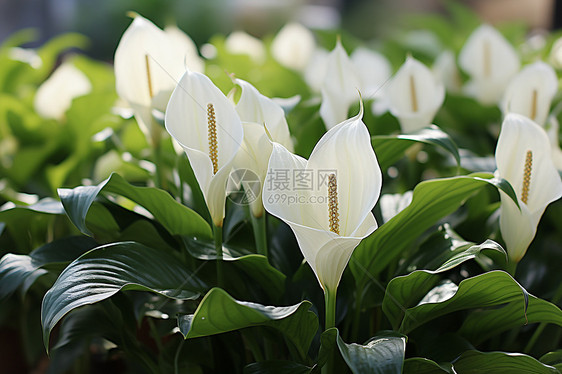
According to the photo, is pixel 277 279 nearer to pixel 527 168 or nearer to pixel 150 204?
pixel 150 204

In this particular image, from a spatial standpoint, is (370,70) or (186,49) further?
(370,70)

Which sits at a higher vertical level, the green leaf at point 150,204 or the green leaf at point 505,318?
the green leaf at point 150,204

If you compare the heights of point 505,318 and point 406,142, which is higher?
point 406,142

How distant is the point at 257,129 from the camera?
54cm

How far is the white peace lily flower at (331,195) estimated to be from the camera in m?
0.47

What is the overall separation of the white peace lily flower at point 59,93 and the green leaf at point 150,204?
1.68ft

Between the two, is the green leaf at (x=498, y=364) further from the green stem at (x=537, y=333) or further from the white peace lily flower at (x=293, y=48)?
the white peace lily flower at (x=293, y=48)

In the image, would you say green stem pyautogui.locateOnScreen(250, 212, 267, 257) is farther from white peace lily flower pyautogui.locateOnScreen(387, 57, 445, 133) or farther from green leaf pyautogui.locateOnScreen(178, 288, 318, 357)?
white peace lily flower pyautogui.locateOnScreen(387, 57, 445, 133)

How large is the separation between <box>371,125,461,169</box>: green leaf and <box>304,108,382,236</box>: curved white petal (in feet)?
0.39

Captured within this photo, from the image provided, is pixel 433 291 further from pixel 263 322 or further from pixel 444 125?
pixel 444 125

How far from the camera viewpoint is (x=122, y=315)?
25.3 inches

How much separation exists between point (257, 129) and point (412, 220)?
0.18 meters

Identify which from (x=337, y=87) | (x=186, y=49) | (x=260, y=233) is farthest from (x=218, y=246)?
(x=186, y=49)

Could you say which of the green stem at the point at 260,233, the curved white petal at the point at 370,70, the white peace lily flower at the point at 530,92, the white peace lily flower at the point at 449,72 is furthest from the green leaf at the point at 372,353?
the white peace lily flower at the point at 449,72
